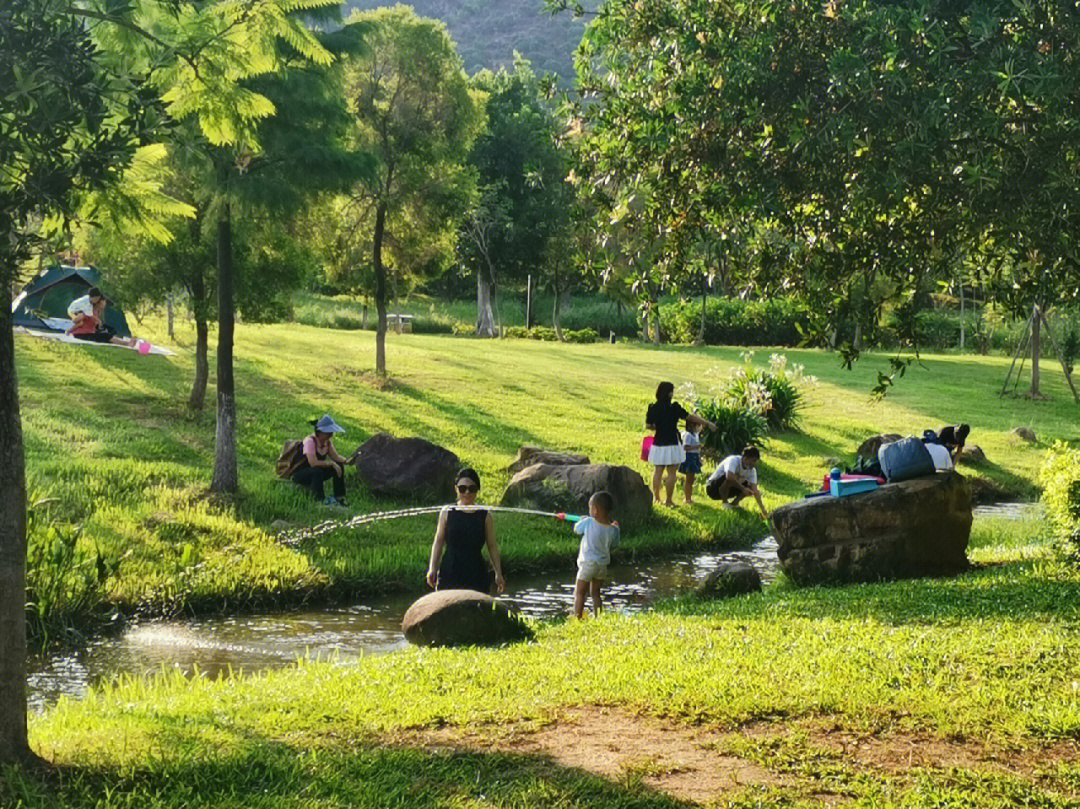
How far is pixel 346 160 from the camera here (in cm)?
1700

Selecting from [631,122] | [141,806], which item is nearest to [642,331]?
[631,122]

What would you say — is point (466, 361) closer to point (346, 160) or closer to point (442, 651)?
point (346, 160)

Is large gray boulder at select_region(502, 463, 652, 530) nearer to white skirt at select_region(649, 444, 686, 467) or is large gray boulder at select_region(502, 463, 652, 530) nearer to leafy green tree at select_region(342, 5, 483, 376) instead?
white skirt at select_region(649, 444, 686, 467)

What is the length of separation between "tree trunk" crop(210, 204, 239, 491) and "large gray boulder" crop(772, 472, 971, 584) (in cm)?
824

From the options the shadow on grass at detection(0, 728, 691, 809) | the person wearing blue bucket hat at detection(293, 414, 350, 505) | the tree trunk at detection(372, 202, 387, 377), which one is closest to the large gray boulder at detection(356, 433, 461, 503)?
the person wearing blue bucket hat at detection(293, 414, 350, 505)

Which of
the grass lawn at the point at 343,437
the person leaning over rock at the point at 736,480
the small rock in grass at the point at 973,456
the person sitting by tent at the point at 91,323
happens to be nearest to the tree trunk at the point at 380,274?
the grass lawn at the point at 343,437

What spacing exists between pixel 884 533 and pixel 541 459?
7708 millimetres

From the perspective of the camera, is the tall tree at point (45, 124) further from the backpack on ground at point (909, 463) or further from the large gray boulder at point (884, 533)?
the backpack on ground at point (909, 463)

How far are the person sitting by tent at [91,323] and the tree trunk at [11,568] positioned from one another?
15208mm

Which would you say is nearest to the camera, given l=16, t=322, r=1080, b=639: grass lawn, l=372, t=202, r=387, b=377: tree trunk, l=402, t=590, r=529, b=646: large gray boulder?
l=402, t=590, r=529, b=646: large gray boulder

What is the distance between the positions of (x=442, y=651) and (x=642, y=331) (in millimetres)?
49996

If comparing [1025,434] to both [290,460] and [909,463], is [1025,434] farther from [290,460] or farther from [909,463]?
[290,460]

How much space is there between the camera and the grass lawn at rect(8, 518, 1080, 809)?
6.62m

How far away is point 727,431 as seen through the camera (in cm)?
2533
